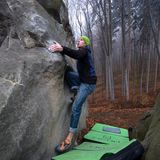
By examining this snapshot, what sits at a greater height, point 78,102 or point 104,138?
point 78,102

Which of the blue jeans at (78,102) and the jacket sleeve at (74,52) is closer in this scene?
the jacket sleeve at (74,52)

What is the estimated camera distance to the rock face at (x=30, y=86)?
194 inches

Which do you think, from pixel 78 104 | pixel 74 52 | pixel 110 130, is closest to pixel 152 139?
pixel 78 104

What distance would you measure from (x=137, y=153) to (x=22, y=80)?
2.17 meters

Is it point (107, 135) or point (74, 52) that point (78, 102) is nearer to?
point (74, 52)

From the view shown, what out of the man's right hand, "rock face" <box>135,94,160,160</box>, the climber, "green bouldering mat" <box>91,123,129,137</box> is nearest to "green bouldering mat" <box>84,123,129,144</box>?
"green bouldering mat" <box>91,123,129,137</box>

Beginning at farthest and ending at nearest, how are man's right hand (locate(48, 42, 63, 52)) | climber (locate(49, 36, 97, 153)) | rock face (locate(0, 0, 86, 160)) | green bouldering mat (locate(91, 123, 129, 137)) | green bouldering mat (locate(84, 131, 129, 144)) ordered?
1. green bouldering mat (locate(91, 123, 129, 137))
2. green bouldering mat (locate(84, 131, 129, 144))
3. climber (locate(49, 36, 97, 153))
4. man's right hand (locate(48, 42, 63, 52))
5. rock face (locate(0, 0, 86, 160))

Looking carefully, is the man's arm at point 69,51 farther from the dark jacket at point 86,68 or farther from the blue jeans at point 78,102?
the blue jeans at point 78,102

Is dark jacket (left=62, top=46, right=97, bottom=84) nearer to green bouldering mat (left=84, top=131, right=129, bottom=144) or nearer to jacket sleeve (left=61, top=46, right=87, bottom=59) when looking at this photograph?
jacket sleeve (left=61, top=46, right=87, bottom=59)

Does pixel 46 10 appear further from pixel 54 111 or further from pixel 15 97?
pixel 15 97

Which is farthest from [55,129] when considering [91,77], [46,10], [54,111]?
[46,10]

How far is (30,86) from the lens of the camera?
5398mm

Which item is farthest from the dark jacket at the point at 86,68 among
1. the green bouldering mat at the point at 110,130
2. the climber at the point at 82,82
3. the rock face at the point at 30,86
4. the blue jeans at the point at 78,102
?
the green bouldering mat at the point at 110,130

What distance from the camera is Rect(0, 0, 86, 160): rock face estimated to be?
4930 millimetres
